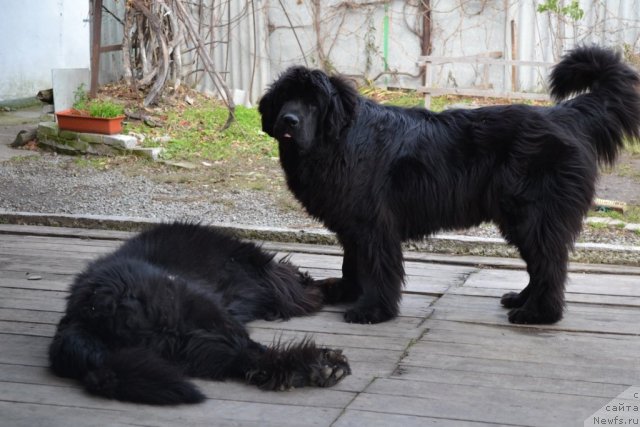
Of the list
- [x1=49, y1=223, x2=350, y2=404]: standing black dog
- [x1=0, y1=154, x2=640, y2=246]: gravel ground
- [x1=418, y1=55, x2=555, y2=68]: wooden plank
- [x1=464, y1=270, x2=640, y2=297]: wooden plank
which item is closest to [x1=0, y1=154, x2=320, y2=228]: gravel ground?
[x1=0, y1=154, x2=640, y2=246]: gravel ground

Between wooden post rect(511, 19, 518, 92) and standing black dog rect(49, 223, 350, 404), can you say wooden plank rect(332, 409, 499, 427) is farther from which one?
wooden post rect(511, 19, 518, 92)

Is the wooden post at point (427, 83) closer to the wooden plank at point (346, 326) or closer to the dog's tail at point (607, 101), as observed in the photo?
the dog's tail at point (607, 101)

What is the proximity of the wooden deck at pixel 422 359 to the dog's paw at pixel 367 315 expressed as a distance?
54 mm

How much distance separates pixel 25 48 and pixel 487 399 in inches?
409

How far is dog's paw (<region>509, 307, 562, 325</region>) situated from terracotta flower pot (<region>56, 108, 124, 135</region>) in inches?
230

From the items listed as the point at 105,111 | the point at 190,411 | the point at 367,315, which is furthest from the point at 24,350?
the point at 105,111

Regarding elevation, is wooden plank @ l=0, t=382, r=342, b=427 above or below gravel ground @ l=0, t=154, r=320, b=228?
→ below

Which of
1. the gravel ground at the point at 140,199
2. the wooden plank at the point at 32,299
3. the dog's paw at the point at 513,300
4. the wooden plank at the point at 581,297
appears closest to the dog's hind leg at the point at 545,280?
the dog's paw at the point at 513,300

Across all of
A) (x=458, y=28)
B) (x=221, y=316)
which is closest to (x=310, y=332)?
(x=221, y=316)

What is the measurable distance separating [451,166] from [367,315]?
2.69ft

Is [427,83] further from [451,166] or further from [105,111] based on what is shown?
[451,166]

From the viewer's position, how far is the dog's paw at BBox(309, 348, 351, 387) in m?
2.86

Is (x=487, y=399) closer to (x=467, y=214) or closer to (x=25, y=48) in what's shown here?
(x=467, y=214)

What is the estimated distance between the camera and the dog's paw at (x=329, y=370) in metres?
2.86
